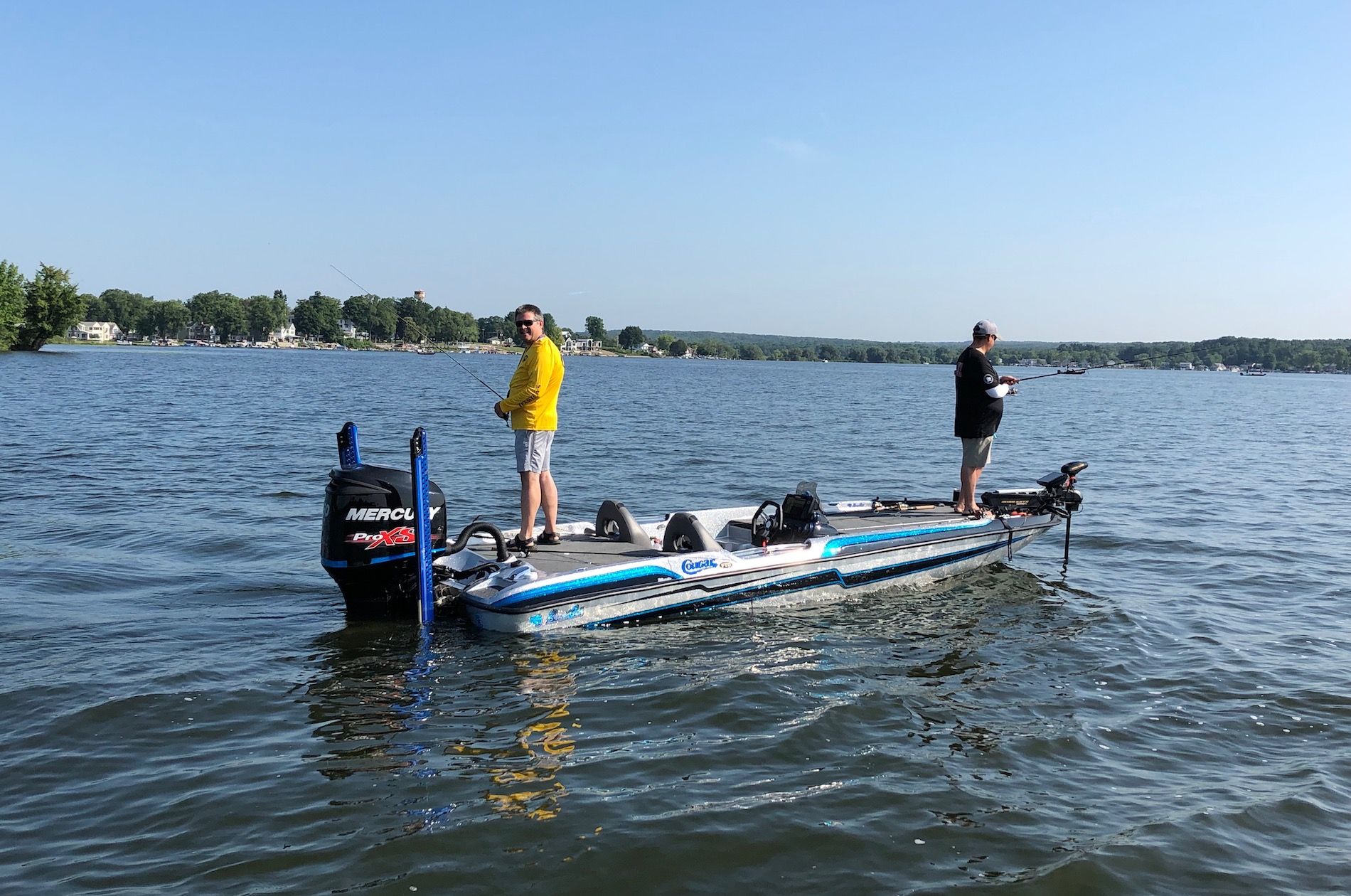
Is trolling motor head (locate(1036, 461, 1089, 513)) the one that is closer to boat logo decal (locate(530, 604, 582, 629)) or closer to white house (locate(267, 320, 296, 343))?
boat logo decal (locate(530, 604, 582, 629))

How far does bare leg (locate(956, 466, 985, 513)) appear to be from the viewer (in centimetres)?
1055

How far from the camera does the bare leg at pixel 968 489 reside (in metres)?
10.6

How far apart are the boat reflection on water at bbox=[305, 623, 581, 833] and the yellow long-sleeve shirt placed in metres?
1.88

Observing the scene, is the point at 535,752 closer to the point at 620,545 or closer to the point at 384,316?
the point at 620,545

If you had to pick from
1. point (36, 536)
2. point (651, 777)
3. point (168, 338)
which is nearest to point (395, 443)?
point (36, 536)

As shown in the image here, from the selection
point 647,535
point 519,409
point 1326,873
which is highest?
point 519,409

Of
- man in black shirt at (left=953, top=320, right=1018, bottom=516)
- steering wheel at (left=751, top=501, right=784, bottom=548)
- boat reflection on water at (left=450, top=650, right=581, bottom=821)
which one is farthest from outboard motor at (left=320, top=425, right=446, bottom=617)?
man in black shirt at (left=953, top=320, right=1018, bottom=516)

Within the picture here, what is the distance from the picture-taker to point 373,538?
7.48 metres

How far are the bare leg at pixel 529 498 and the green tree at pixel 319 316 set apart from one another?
190 meters

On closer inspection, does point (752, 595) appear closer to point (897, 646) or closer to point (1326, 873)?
point (897, 646)

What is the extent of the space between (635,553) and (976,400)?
397cm

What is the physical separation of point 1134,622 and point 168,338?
213 m

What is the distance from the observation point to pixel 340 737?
6051 mm

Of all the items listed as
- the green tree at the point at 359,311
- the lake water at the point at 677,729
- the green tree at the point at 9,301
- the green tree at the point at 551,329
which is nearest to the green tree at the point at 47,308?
the green tree at the point at 9,301
